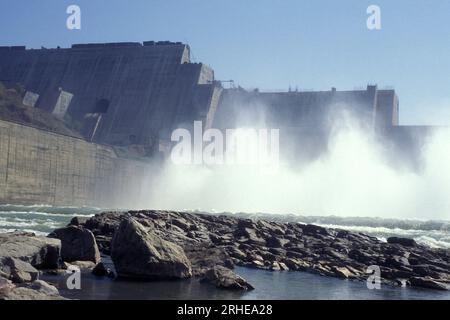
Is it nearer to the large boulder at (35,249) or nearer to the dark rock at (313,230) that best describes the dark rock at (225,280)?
the large boulder at (35,249)

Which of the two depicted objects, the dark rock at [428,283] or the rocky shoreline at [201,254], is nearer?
the rocky shoreline at [201,254]

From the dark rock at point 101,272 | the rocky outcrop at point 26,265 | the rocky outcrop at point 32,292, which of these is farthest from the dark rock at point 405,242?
the rocky outcrop at point 32,292

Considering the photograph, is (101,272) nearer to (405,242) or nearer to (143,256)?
(143,256)

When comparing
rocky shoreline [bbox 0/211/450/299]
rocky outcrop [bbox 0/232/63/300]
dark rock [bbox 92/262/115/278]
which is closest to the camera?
rocky outcrop [bbox 0/232/63/300]

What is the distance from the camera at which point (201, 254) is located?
12.2 metres

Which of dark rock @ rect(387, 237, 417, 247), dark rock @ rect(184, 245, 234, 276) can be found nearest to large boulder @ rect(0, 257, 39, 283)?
dark rock @ rect(184, 245, 234, 276)

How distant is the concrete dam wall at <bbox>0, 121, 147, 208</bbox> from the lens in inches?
1558

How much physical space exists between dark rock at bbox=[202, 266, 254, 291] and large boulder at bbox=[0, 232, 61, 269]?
3.05 meters

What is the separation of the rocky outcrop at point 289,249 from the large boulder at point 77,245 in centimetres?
102

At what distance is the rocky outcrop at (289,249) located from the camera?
12.1 meters

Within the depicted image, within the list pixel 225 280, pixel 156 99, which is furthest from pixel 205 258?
pixel 156 99

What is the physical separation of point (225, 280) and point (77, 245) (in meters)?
3.93

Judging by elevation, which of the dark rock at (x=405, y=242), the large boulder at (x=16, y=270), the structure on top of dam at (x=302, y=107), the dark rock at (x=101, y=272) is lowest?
the dark rock at (x=405, y=242)

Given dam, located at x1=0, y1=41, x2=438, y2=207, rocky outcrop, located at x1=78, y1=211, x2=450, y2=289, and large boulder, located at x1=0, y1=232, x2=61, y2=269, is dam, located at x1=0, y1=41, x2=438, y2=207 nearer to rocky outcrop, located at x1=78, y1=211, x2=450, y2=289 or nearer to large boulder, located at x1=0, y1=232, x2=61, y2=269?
rocky outcrop, located at x1=78, y1=211, x2=450, y2=289
